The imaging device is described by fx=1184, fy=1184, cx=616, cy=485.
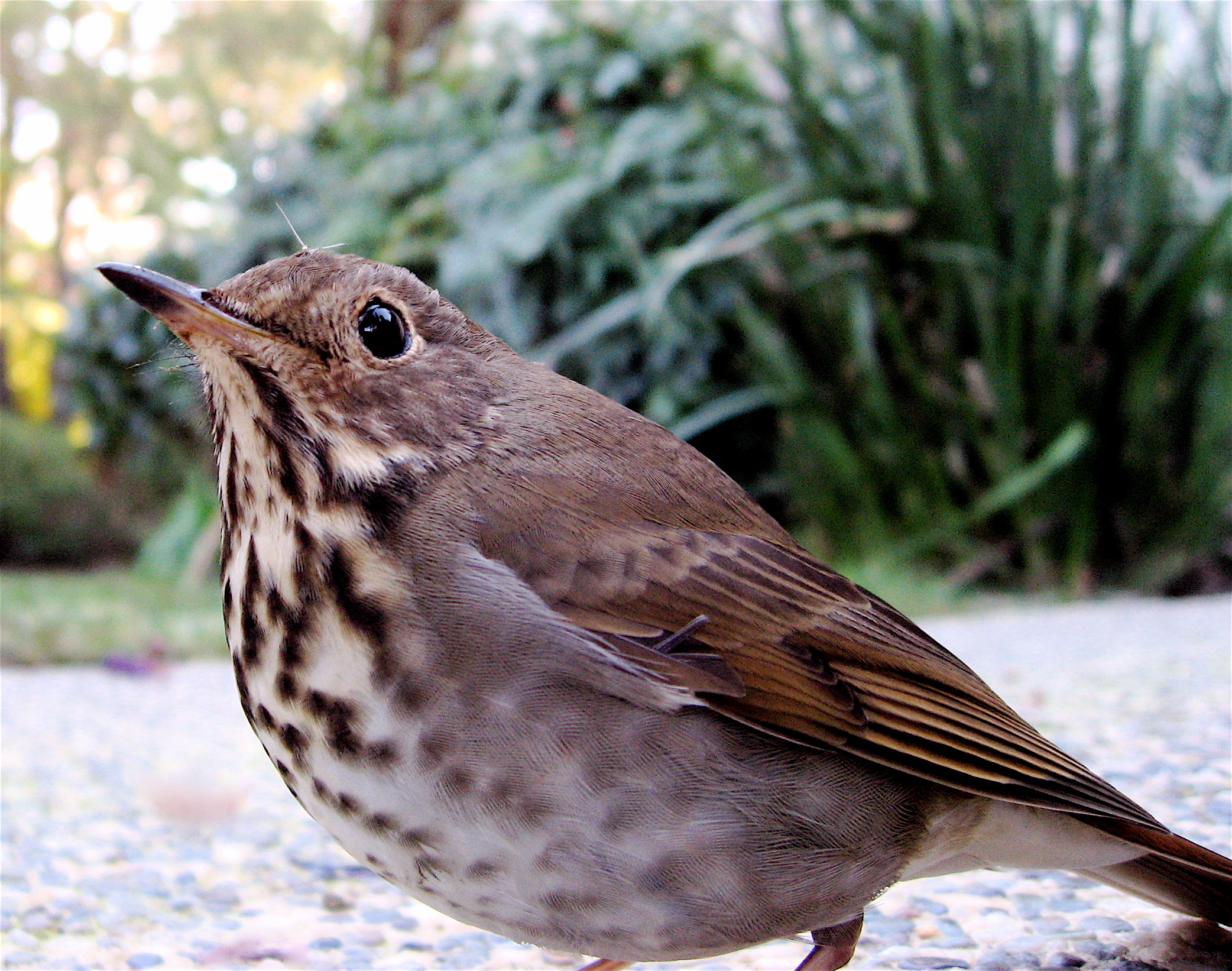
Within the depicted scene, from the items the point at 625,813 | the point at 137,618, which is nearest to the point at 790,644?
the point at 625,813

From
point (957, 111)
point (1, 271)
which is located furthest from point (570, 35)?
point (1, 271)

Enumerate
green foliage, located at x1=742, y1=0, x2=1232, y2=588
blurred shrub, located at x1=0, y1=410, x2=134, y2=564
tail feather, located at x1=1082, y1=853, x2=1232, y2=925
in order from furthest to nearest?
blurred shrub, located at x1=0, y1=410, x2=134, y2=564, green foliage, located at x1=742, y1=0, x2=1232, y2=588, tail feather, located at x1=1082, y1=853, x2=1232, y2=925

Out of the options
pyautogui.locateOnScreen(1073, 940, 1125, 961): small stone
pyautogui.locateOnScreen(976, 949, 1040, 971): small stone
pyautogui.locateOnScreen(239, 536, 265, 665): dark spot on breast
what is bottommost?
pyautogui.locateOnScreen(976, 949, 1040, 971): small stone

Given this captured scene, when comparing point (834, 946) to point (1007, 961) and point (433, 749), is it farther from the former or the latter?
point (433, 749)

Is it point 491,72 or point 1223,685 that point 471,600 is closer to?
point 1223,685

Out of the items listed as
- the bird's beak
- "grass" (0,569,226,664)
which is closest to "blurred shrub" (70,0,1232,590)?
"grass" (0,569,226,664)

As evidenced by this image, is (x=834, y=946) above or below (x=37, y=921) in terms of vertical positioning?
above

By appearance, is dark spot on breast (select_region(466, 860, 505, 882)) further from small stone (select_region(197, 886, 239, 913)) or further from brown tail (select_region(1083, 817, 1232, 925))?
small stone (select_region(197, 886, 239, 913))
